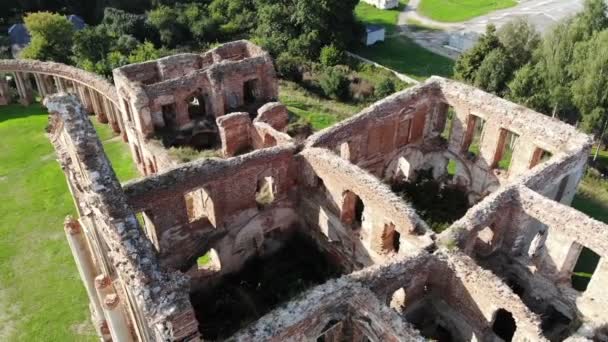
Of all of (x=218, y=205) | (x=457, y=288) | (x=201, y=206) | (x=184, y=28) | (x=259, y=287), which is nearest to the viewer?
(x=457, y=288)

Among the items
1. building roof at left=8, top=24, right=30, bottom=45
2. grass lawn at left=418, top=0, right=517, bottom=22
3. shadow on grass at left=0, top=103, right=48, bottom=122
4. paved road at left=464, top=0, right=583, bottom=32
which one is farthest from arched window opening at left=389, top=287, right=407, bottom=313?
grass lawn at left=418, top=0, right=517, bottom=22

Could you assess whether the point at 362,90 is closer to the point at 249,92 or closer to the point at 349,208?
the point at 249,92

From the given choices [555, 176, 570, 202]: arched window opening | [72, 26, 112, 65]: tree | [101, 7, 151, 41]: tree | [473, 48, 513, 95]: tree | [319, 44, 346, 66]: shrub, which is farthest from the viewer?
[101, 7, 151, 41]: tree

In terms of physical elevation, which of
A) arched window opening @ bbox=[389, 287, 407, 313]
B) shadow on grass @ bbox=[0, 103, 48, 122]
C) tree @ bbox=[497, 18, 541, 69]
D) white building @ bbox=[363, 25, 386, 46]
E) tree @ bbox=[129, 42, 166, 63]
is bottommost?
shadow on grass @ bbox=[0, 103, 48, 122]

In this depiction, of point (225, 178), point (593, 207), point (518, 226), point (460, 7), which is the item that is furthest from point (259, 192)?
point (460, 7)

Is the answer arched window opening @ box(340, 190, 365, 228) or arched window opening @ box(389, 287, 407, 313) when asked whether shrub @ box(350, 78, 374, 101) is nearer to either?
arched window opening @ box(340, 190, 365, 228)

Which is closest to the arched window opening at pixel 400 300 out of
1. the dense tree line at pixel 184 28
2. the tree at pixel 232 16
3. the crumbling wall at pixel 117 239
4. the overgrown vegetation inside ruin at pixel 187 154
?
the crumbling wall at pixel 117 239

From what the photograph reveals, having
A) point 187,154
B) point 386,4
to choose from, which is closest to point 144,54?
point 187,154

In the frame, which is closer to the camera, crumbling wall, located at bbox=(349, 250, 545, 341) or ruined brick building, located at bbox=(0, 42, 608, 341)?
ruined brick building, located at bbox=(0, 42, 608, 341)
